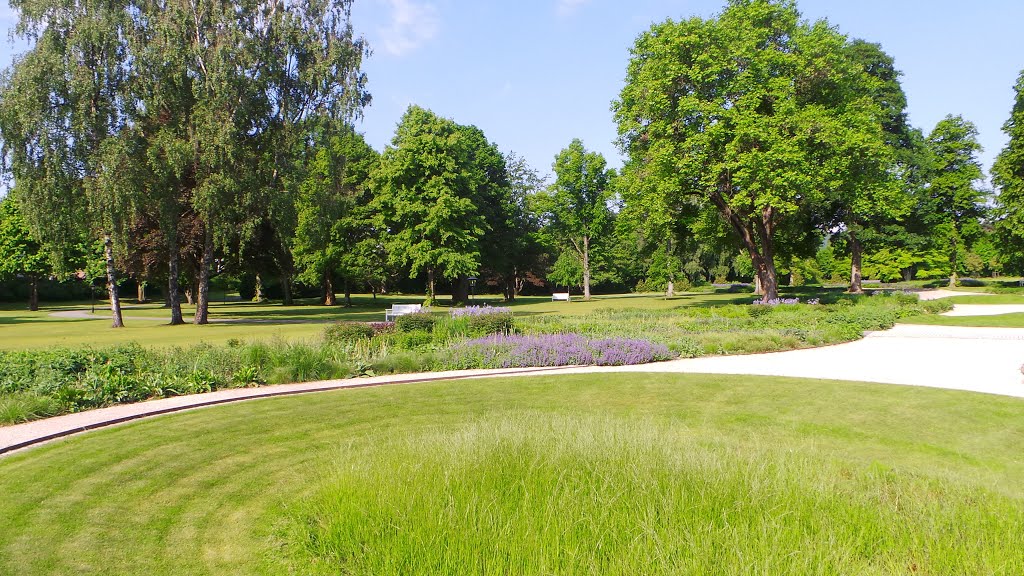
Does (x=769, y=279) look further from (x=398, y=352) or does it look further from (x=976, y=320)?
(x=398, y=352)

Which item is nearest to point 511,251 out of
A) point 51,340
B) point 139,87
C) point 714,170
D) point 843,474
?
point 714,170

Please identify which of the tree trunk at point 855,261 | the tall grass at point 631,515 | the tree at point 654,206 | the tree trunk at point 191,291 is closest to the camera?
the tall grass at point 631,515

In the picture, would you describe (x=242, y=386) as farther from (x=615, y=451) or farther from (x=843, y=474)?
(x=843, y=474)

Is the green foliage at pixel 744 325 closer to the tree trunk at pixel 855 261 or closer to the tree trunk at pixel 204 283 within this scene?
the tree trunk at pixel 855 261

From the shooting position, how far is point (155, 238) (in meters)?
27.5

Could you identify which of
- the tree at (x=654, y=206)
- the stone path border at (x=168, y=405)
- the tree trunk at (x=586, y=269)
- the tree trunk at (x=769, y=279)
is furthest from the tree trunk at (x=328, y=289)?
the stone path border at (x=168, y=405)

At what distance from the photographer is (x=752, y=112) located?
84.6ft

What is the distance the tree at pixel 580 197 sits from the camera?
53188mm

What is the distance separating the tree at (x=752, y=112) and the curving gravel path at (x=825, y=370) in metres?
10.7

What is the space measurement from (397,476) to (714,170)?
79.2ft

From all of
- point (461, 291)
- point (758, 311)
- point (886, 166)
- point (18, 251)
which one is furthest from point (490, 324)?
point (18, 251)

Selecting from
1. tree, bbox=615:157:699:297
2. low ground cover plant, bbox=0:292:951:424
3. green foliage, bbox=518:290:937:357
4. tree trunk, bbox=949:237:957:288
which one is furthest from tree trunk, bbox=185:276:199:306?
tree trunk, bbox=949:237:957:288

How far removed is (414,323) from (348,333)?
1.95 metres

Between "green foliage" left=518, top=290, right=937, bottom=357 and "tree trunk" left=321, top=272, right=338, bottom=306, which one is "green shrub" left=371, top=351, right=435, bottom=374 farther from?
"tree trunk" left=321, top=272, right=338, bottom=306
